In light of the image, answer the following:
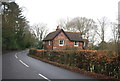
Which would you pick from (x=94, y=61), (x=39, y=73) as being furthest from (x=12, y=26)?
(x=94, y=61)

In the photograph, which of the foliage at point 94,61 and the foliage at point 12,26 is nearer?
the foliage at point 94,61

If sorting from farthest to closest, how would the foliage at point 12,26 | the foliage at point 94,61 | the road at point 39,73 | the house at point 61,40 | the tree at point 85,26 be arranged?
the tree at point 85,26
the house at point 61,40
the foliage at point 12,26
the road at point 39,73
the foliage at point 94,61

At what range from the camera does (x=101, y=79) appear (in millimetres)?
9352

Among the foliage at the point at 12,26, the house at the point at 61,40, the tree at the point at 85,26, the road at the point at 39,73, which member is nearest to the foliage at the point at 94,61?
the road at the point at 39,73

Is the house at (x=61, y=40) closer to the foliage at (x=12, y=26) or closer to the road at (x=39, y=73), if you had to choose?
the foliage at (x=12, y=26)

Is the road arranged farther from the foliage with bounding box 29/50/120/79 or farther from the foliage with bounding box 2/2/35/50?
Answer: the foliage with bounding box 2/2/35/50

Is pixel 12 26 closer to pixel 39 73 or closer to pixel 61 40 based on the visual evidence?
pixel 61 40

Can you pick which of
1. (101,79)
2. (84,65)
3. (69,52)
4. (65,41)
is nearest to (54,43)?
(65,41)

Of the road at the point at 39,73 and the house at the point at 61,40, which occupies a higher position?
the house at the point at 61,40

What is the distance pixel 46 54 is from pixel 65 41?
22.9 m

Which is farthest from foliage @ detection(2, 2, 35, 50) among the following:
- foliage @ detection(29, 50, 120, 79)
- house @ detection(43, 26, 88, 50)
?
foliage @ detection(29, 50, 120, 79)

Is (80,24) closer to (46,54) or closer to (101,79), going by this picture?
(46,54)

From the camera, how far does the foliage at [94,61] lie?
9.30 meters

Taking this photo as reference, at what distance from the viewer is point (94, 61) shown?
36.9 feet
